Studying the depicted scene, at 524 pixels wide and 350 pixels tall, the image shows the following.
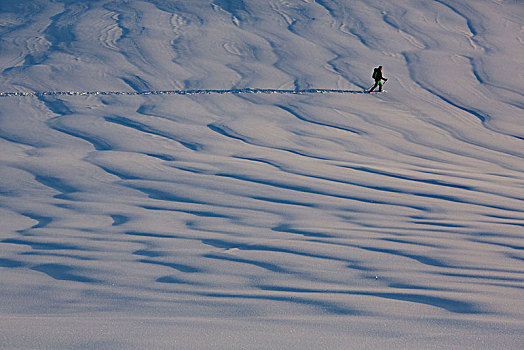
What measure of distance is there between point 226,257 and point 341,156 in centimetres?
348

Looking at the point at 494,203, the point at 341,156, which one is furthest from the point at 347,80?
the point at 494,203

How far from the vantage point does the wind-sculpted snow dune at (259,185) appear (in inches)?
111

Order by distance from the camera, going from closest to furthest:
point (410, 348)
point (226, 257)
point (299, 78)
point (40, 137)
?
1. point (410, 348)
2. point (226, 257)
3. point (40, 137)
4. point (299, 78)

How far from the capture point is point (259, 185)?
220 inches

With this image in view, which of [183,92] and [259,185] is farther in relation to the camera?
[183,92]

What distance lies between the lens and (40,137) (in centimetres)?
749

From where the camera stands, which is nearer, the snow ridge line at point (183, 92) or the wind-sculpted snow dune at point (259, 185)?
the wind-sculpted snow dune at point (259, 185)

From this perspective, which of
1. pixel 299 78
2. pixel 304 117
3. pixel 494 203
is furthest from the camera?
pixel 299 78

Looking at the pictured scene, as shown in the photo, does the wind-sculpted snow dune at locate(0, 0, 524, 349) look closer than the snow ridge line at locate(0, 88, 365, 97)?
Yes

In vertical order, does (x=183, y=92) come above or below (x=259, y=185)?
below

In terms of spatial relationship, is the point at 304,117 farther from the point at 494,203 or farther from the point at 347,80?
the point at 494,203

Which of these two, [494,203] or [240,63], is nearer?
[494,203]

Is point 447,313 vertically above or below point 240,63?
above

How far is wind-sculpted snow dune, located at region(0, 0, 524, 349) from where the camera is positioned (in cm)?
282
